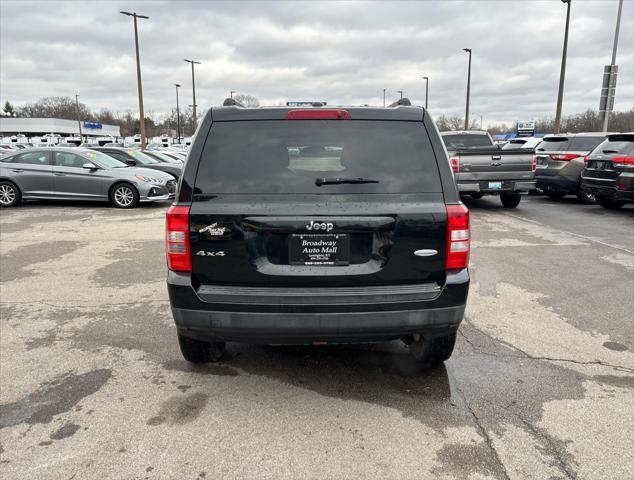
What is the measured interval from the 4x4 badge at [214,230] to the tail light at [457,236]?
133 centimetres

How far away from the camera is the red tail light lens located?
2982 millimetres

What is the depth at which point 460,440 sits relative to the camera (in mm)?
2754

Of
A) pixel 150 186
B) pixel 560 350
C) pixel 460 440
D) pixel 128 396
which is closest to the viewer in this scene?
pixel 460 440

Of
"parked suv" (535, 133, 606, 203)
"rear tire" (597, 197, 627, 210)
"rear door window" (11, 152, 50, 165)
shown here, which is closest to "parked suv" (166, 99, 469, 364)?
"rear tire" (597, 197, 627, 210)

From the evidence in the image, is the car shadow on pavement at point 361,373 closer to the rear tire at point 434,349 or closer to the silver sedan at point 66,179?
the rear tire at point 434,349

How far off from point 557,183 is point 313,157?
12247mm

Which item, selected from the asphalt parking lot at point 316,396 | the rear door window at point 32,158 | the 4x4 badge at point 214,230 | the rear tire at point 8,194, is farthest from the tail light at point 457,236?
the rear tire at point 8,194

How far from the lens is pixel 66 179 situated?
12312 millimetres

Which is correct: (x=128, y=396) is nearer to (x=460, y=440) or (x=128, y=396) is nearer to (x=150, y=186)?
(x=460, y=440)

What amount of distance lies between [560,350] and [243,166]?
300 cm

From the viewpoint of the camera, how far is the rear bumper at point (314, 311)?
111 inches

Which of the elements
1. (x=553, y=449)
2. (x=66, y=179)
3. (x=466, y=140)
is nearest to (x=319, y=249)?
(x=553, y=449)

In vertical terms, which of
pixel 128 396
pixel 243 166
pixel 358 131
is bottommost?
pixel 128 396

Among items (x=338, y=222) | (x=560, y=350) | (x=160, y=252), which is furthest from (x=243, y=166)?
(x=160, y=252)
